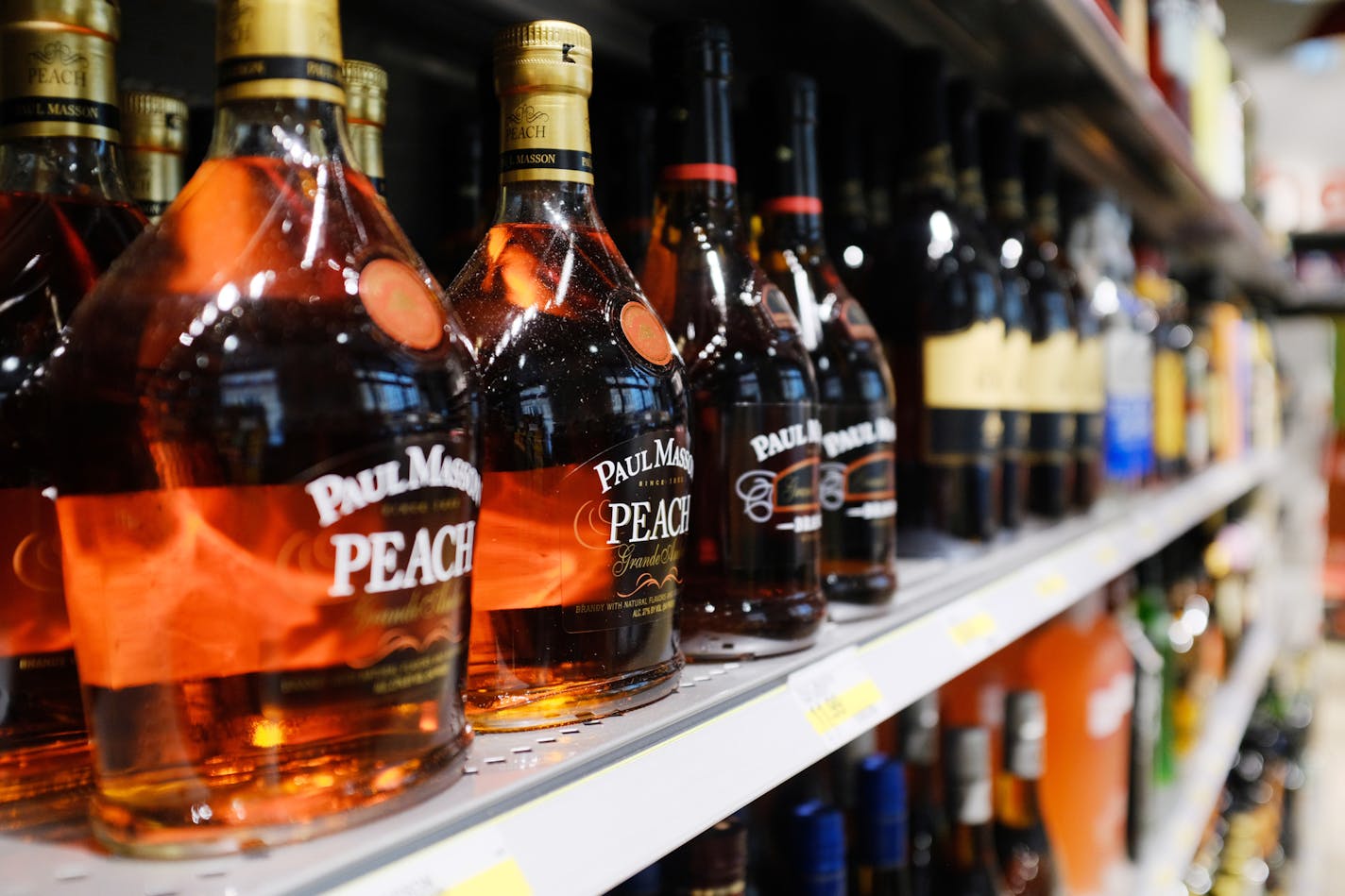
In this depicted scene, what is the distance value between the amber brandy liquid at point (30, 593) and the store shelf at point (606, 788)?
60 mm

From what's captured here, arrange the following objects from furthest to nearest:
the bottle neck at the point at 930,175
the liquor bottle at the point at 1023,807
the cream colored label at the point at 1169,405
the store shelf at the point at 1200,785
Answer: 1. the cream colored label at the point at 1169,405
2. the store shelf at the point at 1200,785
3. the liquor bottle at the point at 1023,807
4. the bottle neck at the point at 930,175

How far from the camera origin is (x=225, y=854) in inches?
16.1

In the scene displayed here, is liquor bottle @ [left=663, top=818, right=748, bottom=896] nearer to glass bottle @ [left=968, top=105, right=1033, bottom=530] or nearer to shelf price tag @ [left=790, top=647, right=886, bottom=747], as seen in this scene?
shelf price tag @ [left=790, top=647, right=886, bottom=747]

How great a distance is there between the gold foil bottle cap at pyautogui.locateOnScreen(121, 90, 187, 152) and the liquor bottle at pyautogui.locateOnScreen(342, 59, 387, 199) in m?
0.09

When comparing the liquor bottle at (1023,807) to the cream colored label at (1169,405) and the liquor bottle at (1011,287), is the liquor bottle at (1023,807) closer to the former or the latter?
the liquor bottle at (1011,287)

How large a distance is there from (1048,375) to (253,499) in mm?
1215

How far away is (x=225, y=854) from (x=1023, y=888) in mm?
1281

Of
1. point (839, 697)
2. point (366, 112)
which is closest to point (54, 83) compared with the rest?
point (366, 112)

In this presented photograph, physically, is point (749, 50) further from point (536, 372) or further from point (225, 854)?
point (225, 854)

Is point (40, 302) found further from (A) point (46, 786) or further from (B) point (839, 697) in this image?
(B) point (839, 697)

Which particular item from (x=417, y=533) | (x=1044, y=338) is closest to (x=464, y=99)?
(x=417, y=533)

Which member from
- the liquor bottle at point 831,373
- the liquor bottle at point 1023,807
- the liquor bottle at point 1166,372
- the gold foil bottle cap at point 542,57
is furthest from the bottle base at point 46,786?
the liquor bottle at point 1166,372

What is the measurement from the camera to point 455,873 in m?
0.42

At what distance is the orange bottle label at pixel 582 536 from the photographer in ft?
1.83
